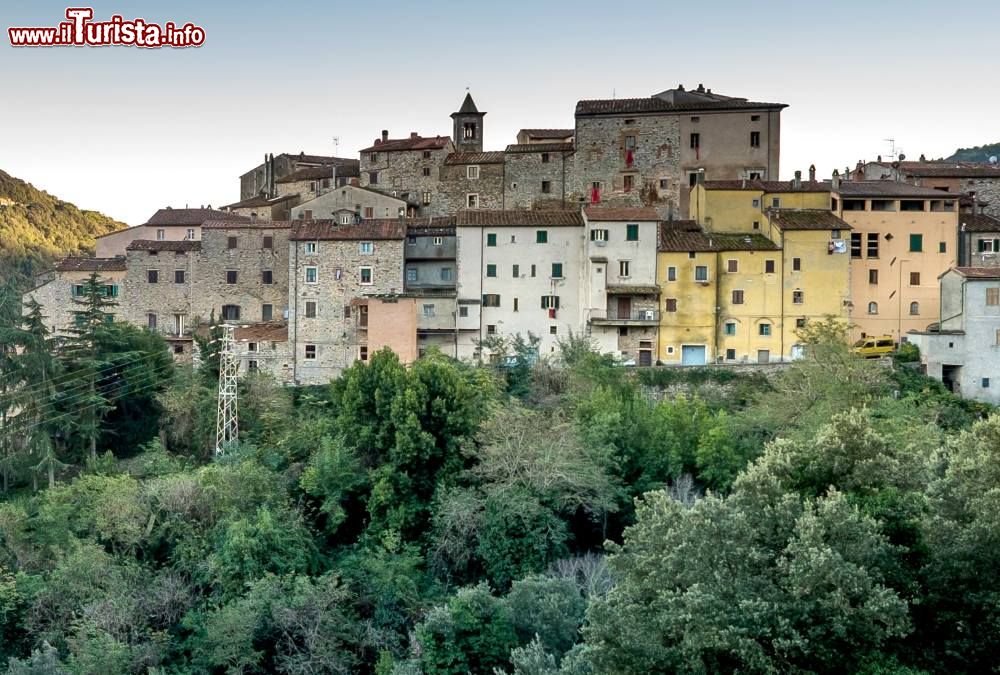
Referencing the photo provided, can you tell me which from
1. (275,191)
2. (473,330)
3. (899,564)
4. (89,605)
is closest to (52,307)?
(275,191)

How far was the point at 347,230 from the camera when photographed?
140ft

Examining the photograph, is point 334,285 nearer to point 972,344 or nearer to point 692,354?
point 692,354

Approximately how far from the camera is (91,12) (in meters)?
28.5

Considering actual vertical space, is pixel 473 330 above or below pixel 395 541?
above

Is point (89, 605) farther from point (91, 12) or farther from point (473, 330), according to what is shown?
point (473, 330)

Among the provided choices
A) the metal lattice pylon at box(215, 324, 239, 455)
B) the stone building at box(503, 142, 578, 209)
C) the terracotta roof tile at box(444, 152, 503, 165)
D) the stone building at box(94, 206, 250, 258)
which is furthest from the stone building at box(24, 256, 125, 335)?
the stone building at box(503, 142, 578, 209)

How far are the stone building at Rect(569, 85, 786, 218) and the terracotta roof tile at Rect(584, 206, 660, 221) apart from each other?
608 centimetres

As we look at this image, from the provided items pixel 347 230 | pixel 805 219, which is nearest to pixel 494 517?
pixel 347 230

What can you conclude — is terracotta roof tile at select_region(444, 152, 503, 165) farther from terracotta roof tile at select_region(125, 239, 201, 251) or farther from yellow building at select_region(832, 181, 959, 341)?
yellow building at select_region(832, 181, 959, 341)

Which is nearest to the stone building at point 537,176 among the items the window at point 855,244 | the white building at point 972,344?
the window at point 855,244

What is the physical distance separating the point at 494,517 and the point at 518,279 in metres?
16.3

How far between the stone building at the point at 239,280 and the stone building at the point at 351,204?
12.3 ft

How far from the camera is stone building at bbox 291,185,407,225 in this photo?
4738 cm

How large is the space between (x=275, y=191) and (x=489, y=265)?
18415mm
